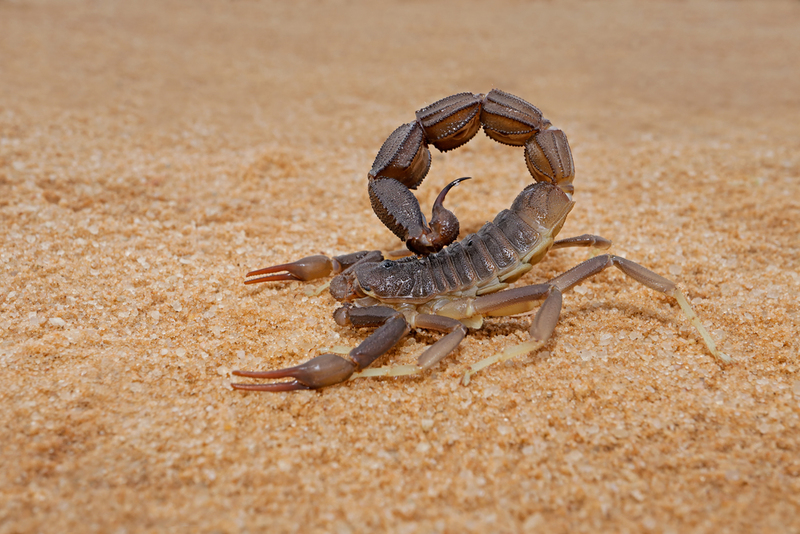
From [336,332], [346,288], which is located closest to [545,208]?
[346,288]

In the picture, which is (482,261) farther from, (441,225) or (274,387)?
(274,387)

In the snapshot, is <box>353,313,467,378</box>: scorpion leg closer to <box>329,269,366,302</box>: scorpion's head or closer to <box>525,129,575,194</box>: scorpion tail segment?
<box>329,269,366,302</box>: scorpion's head

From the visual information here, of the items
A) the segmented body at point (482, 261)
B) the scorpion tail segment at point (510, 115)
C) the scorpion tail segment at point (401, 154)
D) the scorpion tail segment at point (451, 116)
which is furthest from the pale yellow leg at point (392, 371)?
the scorpion tail segment at point (510, 115)

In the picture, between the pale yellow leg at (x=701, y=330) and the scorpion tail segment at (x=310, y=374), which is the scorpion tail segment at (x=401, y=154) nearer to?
the scorpion tail segment at (x=310, y=374)

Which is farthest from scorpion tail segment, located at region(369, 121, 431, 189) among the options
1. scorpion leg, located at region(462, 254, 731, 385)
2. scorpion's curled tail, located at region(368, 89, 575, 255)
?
scorpion leg, located at region(462, 254, 731, 385)

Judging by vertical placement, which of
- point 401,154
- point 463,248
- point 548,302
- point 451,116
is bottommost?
point 548,302

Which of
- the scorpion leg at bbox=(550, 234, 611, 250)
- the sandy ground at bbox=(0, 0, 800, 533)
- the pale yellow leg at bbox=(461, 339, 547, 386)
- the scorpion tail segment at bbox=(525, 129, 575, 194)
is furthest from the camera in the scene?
the scorpion leg at bbox=(550, 234, 611, 250)
